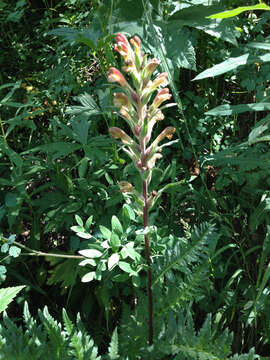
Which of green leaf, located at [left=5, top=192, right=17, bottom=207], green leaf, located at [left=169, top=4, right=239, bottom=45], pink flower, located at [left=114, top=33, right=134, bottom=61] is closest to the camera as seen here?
pink flower, located at [left=114, top=33, right=134, bottom=61]

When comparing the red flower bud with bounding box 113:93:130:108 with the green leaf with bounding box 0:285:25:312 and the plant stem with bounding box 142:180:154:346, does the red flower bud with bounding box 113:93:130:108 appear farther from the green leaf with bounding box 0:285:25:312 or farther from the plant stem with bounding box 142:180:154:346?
the green leaf with bounding box 0:285:25:312

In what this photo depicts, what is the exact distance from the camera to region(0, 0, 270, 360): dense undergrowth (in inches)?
63.6

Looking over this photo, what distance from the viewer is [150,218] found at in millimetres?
1841

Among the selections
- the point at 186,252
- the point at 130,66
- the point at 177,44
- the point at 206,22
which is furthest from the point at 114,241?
the point at 206,22

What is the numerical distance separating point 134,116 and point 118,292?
0.95m

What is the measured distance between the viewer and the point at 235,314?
2021mm

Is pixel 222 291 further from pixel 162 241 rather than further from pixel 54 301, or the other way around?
pixel 54 301

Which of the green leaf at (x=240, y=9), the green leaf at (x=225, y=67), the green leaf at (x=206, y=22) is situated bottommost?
the green leaf at (x=225, y=67)

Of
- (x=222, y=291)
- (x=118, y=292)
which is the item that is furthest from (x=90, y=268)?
(x=222, y=291)

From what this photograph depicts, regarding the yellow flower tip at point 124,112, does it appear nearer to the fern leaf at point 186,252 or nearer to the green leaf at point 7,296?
the fern leaf at point 186,252

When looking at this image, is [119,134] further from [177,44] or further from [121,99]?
[177,44]

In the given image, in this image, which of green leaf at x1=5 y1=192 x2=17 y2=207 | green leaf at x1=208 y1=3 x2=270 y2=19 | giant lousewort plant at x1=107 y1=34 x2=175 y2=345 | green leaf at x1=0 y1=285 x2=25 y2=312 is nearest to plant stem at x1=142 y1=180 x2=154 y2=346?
giant lousewort plant at x1=107 y1=34 x2=175 y2=345

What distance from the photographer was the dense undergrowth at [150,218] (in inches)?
63.6

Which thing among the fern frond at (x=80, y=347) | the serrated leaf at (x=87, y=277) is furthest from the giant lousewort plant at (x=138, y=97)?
the fern frond at (x=80, y=347)
